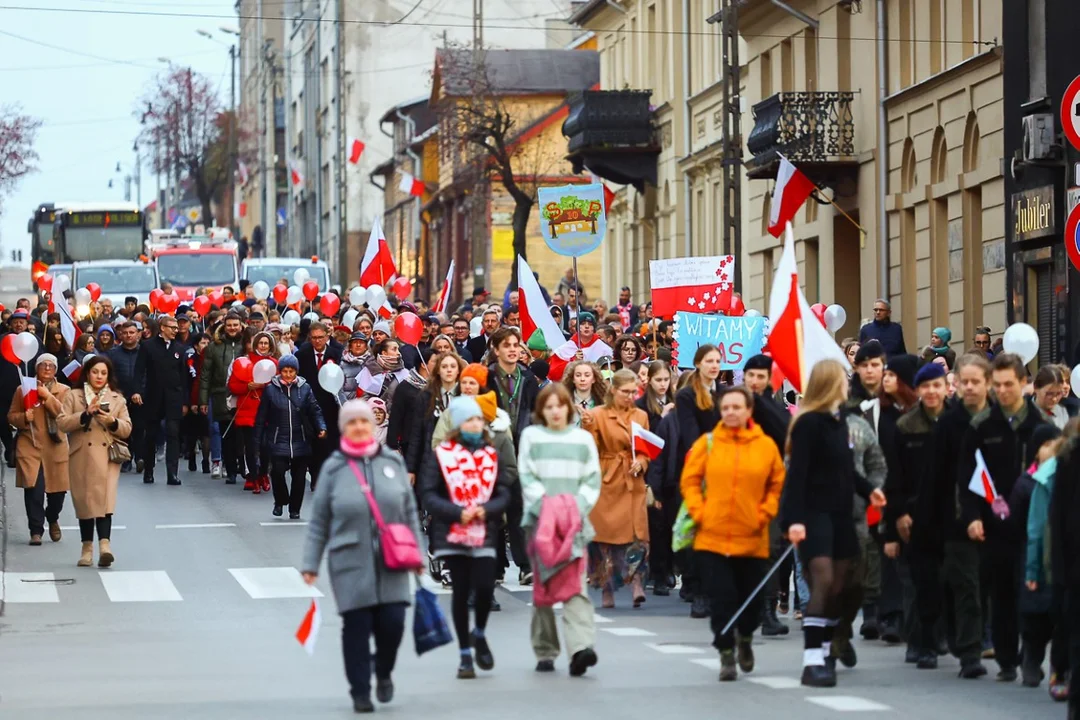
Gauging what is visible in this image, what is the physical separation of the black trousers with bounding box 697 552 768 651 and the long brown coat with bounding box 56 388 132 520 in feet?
25.5

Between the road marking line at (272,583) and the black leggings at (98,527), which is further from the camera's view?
the black leggings at (98,527)

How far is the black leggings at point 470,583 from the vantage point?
39.8 feet

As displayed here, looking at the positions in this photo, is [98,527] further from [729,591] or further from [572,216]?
[572,216]

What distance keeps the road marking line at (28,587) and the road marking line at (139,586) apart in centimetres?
41

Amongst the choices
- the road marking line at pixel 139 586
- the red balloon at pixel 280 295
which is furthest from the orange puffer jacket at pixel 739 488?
the red balloon at pixel 280 295

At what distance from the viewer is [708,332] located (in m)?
18.4

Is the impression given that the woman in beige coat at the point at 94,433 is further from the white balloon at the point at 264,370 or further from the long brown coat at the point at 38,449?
the white balloon at the point at 264,370

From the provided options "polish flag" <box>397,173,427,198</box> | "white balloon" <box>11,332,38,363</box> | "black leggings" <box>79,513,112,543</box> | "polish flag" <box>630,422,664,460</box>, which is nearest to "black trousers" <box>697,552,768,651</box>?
"polish flag" <box>630,422,664,460</box>

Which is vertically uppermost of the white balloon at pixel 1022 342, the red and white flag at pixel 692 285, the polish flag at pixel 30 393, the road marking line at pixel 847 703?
the red and white flag at pixel 692 285

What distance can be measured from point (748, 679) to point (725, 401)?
1.47 metres

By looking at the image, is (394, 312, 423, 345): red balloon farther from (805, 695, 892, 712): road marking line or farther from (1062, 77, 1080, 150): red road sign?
(805, 695, 892, 712): road marking line

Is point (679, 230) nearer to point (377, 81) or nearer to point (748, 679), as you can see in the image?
point (748, 679)

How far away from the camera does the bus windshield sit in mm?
51781

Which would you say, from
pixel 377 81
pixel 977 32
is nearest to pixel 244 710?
pixel 977 32
